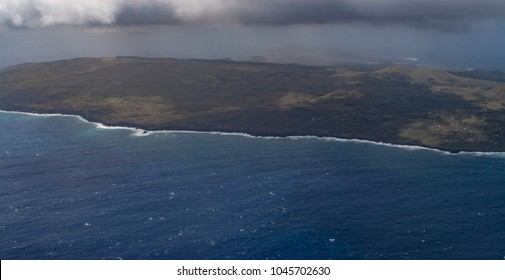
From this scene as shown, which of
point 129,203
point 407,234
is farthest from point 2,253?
point 407,234

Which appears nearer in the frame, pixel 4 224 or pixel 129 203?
pixel 4 224

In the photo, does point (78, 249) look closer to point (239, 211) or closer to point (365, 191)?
point (239, 211)

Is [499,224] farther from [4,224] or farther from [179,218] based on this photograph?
[4,224]
